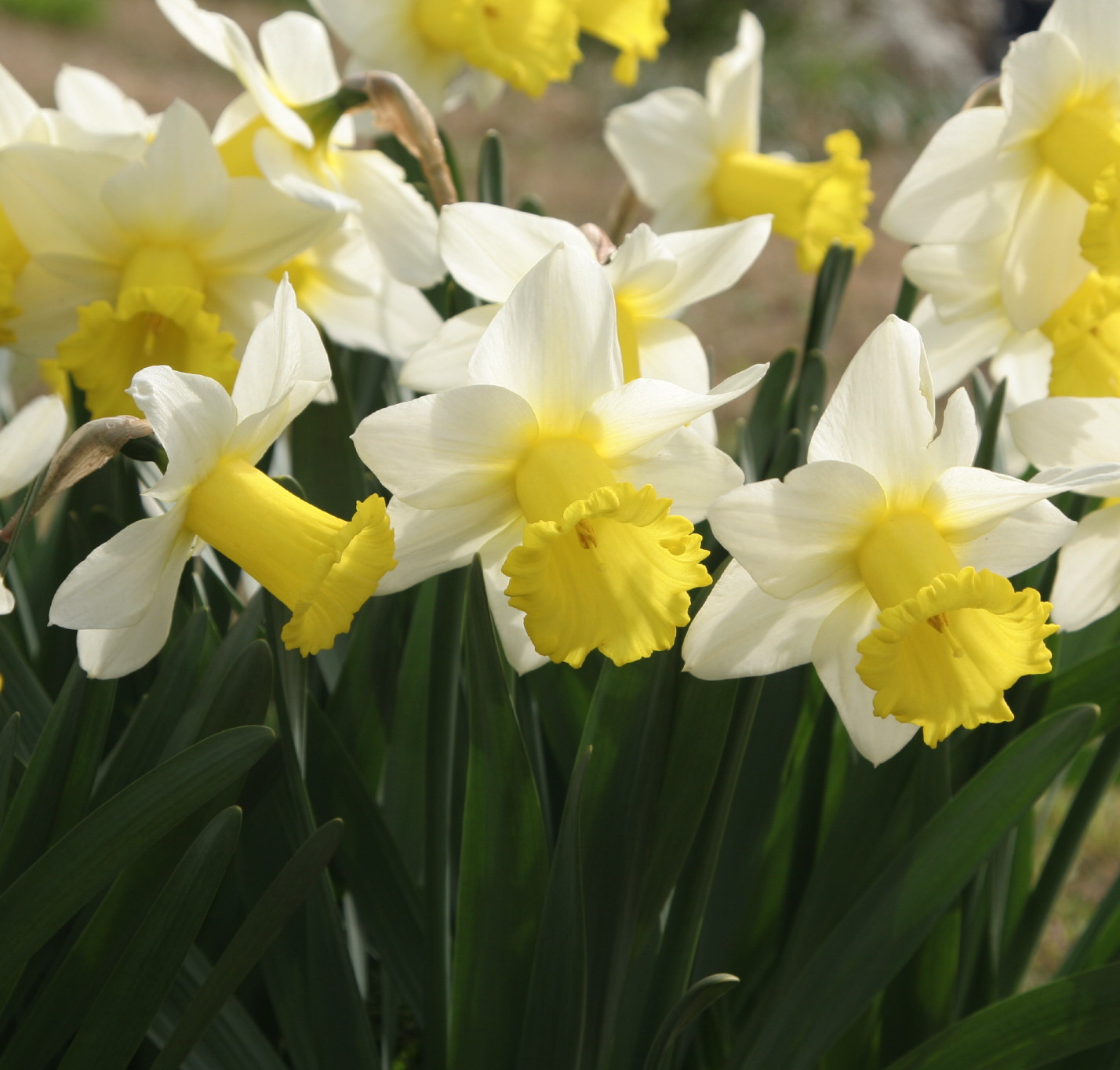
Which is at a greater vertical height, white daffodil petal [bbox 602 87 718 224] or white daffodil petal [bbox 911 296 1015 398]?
white daffodil petal [bbox 602 87 718 224]

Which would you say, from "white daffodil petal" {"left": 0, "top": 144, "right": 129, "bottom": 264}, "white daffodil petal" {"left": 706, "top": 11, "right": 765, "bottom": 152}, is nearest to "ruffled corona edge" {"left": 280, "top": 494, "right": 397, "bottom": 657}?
"white daffodil petal" {"left": 0, "top": 144, "right": 129, "bottom": 264}

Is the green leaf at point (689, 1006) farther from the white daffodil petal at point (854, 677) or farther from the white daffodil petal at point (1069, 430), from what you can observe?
the white daffodil petal at point (1069, 430)

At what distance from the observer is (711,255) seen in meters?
1.00

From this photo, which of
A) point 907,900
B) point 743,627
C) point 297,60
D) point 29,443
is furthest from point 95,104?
point 907,900

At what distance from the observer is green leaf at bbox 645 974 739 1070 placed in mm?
836

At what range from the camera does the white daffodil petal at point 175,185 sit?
1060 millimetres

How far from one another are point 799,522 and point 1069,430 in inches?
13.5

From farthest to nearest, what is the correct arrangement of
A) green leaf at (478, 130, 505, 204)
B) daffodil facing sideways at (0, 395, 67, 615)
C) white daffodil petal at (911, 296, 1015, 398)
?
1. green leaf at (478, 130, 505, 204)
2. white daffodil petal at (911, 296, 1015, 398)
3. daffodil facing sideways at (0, 395, 67, 615)

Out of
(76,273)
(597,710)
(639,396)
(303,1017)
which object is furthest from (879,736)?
(76,273)

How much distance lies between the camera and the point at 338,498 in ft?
4.01

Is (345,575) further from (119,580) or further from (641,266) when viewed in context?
(641,266)

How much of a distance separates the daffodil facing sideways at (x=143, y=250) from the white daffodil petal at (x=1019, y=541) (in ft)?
2.24

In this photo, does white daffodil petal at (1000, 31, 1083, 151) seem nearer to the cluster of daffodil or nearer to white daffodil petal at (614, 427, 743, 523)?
the cluster of daffodil

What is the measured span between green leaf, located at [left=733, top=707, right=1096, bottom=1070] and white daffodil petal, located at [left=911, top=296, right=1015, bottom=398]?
51cm
